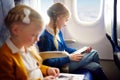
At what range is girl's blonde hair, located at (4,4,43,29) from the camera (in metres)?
1.17

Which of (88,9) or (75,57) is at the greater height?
(88,9)

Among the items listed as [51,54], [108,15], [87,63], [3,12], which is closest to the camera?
[3,12]

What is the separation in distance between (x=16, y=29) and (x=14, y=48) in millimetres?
92

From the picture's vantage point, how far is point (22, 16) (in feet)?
3.86

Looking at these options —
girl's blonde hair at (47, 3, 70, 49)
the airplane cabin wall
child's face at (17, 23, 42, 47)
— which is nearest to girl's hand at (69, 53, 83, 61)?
girl's blonde hair at (47, 3, 70, 49)

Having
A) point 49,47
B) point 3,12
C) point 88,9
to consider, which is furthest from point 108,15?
point 3,12

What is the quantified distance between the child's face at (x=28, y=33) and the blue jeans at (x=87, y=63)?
668mm

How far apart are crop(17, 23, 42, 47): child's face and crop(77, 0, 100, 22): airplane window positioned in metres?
1.20

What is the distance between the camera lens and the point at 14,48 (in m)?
1.18

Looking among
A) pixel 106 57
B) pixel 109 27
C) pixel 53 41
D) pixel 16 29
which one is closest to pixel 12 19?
pixel 16 29

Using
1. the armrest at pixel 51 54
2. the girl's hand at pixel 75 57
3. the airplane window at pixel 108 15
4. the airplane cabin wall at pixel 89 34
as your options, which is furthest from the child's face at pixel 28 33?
the airplane cabin wall at pixel 89 34

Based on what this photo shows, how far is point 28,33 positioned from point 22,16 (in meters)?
0.09

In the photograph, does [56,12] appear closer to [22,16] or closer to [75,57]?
[75,57]

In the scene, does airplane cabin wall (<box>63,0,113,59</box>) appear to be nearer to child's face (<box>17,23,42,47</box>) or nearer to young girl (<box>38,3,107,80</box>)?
young girl (<box>38,3,107,80</box>)
